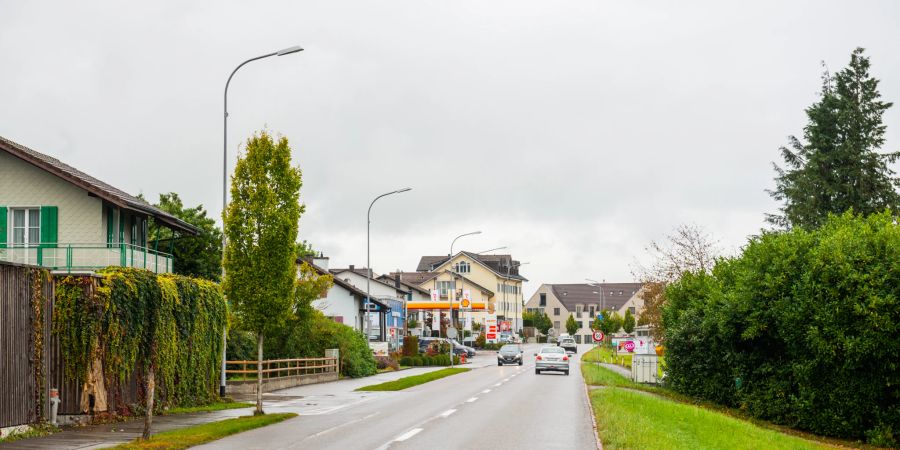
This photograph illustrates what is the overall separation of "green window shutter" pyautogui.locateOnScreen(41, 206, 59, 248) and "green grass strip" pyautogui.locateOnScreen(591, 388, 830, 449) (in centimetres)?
1727

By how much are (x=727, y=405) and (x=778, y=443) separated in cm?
1055

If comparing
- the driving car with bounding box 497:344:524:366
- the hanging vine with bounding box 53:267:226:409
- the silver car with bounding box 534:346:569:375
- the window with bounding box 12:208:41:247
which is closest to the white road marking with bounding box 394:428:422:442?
the hanging vine with bounding box 53:267:226:409

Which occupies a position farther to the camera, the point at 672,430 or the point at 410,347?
the point at 410,347

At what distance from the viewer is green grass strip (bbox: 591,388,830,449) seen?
15.4 meters

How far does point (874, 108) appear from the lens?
4900 centimetres

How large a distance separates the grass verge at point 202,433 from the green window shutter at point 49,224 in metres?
10.4

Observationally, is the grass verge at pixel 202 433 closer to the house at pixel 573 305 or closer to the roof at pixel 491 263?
the roof at pixel 491 263

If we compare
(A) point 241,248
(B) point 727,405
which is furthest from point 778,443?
(A) point 241,248

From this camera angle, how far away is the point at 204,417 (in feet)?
72.4

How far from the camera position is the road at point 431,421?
15703 mm

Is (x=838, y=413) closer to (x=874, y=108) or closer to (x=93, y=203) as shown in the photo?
(x=93, y=203)

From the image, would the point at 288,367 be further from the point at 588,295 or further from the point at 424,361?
the point at 588,295

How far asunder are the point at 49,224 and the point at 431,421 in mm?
15117

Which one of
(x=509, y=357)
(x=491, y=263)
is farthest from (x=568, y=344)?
(x=491, y=263)
